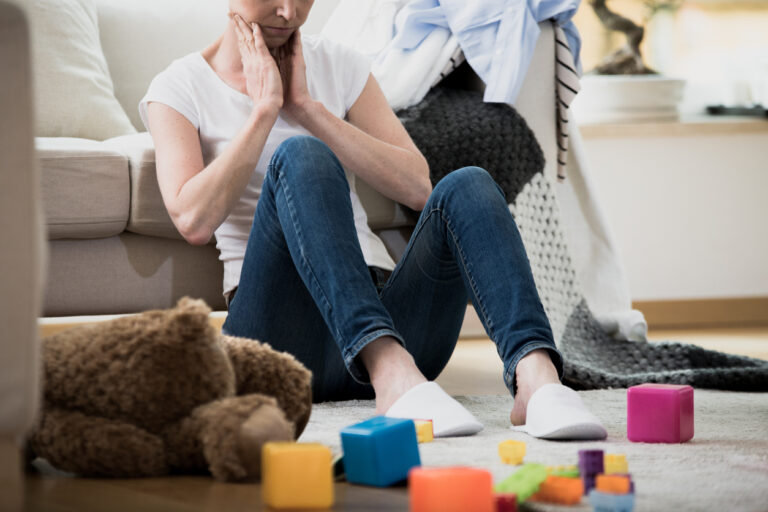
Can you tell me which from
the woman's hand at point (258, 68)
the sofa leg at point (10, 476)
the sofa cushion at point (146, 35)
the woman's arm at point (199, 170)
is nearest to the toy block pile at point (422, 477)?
the sofa leg at point (10, 476)

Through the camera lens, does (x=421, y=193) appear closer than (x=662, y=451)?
No

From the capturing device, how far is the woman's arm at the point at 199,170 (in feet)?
4.99

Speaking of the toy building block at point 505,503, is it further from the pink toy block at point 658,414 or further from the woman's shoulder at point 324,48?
the woman's shoulder at point 324,48

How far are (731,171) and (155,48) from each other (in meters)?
1.82

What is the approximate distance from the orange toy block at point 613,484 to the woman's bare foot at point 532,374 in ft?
1.26

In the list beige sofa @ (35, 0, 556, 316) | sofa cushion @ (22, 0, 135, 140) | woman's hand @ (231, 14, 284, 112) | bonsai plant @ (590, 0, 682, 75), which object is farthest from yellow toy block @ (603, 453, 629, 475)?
bonsai plant @ (590, 0, 682, 75)

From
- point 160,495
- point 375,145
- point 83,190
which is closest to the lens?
point 160,495

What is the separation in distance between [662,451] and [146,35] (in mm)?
1804

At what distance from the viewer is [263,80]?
1.63m

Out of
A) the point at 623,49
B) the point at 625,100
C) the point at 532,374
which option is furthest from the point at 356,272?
the point at 623,49

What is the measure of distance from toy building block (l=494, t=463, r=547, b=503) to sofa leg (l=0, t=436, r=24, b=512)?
42cm

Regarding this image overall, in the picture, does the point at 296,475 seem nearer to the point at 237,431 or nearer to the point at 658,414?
the point at 237,431

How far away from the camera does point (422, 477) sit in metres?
0.86

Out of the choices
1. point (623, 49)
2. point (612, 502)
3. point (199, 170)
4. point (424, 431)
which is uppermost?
point (623, 49)
